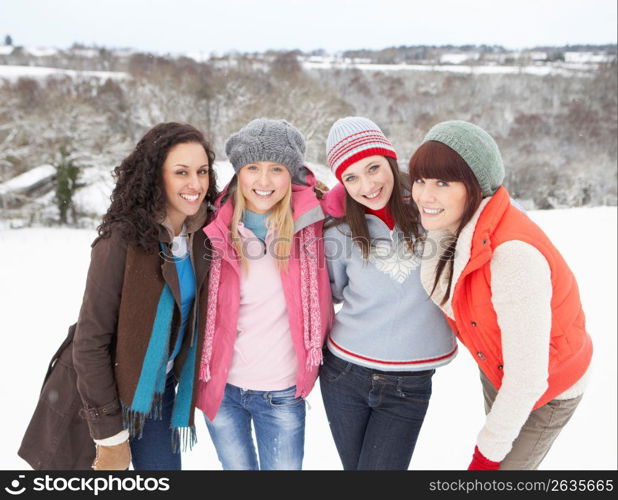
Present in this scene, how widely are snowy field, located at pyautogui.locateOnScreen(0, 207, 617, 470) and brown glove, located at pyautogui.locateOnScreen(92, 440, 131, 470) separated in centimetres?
108

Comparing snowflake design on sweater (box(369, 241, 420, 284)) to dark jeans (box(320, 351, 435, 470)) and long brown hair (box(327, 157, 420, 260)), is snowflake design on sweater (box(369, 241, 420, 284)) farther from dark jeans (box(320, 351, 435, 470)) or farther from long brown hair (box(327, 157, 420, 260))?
dark jeans (box(320, 351, 435, 470))

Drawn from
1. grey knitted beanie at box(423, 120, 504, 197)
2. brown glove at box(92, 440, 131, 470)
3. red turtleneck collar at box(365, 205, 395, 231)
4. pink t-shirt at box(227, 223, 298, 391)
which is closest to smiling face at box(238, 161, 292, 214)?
pink t-shirt at box(227, 223, 298, 391)

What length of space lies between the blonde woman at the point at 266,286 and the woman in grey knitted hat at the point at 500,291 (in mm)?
543

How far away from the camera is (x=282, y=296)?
1.86m

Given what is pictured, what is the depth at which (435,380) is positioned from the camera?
12.7ft

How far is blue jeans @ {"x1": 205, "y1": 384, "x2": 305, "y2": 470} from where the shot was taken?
1.94 meters

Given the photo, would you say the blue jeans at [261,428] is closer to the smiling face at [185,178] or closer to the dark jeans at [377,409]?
the dark jeans at [377,409]

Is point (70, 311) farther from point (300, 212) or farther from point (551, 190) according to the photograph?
point (551, 190)

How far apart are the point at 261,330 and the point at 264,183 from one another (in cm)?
65

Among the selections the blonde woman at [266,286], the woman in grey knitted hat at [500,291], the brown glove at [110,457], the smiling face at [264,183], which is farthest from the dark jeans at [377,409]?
the brown glove at [110,457]

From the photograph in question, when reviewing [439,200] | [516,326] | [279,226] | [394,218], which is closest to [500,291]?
[516,326]

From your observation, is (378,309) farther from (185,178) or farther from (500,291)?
(185,178)

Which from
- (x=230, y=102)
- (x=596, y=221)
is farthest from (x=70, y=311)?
(x=230, y=102)
